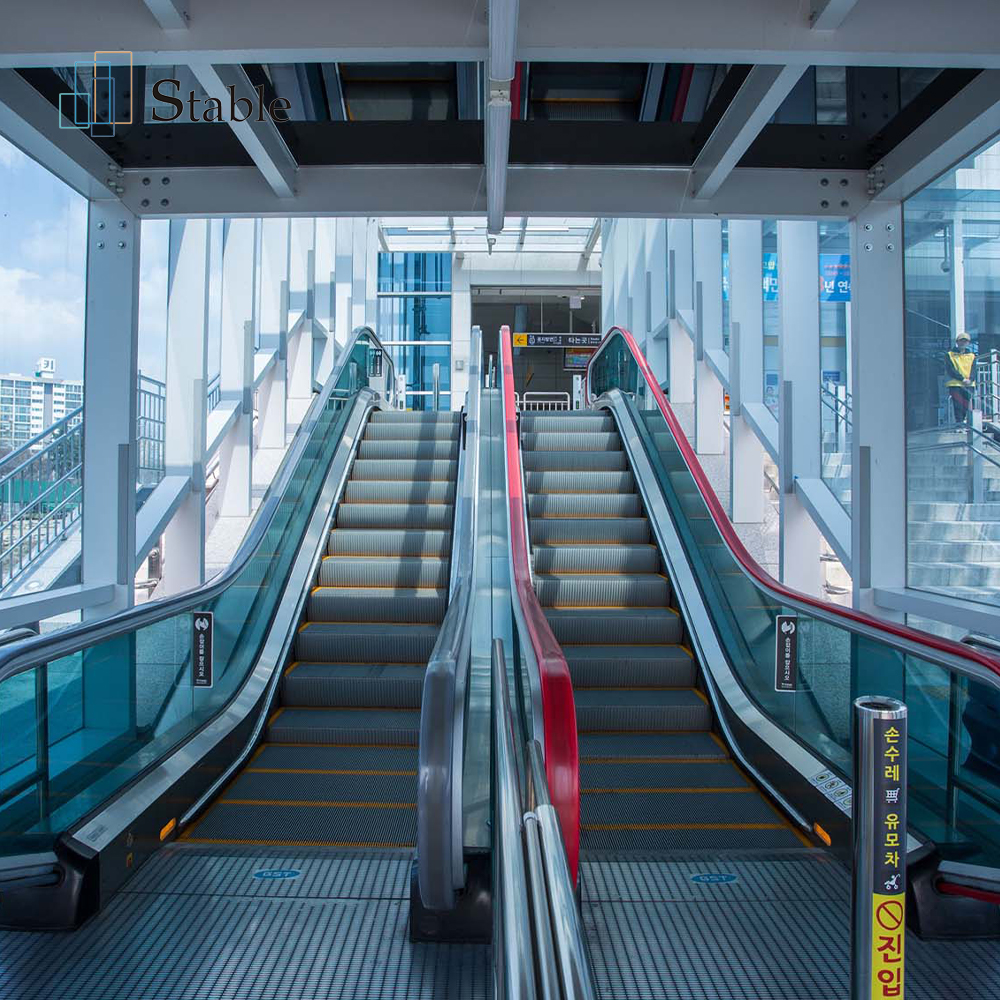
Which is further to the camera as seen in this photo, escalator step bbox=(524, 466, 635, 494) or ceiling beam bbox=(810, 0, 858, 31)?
escalator step bbox=(524, 466, 635, 494)

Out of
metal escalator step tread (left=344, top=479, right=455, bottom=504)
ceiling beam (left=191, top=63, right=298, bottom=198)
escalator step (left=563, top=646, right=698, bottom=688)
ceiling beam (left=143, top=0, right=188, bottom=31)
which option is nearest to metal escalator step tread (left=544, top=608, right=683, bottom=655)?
escalator step (left=563, top=646, right=698, bottom=688)

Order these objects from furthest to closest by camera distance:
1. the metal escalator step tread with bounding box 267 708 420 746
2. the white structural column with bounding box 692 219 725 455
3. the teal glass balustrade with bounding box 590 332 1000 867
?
the white structural column with bounding box 692 219 725 455 < the metal escalator step tread with bounding box 267 708 420 746 < the teal glass balustrade with bounding box 590 332 1000 867

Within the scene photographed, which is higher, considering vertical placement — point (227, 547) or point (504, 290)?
point (504, 290)

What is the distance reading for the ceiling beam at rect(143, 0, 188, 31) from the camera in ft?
11.7

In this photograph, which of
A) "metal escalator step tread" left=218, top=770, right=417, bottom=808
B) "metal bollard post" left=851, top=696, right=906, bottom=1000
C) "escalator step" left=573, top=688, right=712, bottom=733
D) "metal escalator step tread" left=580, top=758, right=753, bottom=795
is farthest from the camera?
"escalator step" left=573, top=688, right=712, bottom=733

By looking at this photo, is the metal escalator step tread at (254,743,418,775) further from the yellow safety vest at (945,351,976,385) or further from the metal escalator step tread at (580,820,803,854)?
the yellow safety vest at (945,351,976,385)

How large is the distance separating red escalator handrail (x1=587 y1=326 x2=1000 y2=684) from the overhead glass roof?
1122cm

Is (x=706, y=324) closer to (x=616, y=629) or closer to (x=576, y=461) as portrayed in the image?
(x=576, y=461)

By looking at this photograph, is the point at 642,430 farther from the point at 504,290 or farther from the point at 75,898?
the point at 504,290

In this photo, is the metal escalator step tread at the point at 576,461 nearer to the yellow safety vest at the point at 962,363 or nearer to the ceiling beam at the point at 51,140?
the yellow safety vest at the point at 962,363

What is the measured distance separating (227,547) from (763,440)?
19.9ft

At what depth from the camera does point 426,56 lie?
3.85 metres

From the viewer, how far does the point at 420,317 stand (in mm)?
23906

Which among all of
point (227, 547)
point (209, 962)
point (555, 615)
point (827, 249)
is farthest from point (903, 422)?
point (227, 547)
